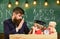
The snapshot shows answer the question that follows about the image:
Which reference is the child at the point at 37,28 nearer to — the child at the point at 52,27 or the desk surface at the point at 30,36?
the desk surface at the point at 30,36

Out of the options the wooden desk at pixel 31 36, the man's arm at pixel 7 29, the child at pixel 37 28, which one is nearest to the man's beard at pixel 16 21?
the man's arm at pixel 7 29

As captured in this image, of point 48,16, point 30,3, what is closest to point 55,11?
point 48,16

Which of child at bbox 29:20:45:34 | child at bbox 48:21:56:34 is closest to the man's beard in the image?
child at bbox 29:20:45:34

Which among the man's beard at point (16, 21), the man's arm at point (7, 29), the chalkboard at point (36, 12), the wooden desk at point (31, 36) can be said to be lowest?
the wooden desk at point (31, 36)

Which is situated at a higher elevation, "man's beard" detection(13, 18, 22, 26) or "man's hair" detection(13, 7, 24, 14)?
"man's hair" detection(13, 7, 24, 14)

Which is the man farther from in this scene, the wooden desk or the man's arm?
the wooden desk

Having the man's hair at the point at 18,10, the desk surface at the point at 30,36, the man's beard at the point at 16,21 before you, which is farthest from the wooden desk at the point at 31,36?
the man's hair at the point at 18,10

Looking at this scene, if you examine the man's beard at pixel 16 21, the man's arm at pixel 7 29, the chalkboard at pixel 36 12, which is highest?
the chalkboard at pixel 36 12

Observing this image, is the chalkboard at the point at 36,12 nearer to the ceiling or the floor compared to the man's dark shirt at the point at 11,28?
nearer to the ceiling

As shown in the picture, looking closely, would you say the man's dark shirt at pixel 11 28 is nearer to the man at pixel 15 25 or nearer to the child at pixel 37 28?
the man at pixel 15 25

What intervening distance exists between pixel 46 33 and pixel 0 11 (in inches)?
67.7

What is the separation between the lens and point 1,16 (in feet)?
31.4

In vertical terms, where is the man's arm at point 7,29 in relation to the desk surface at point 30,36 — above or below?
above

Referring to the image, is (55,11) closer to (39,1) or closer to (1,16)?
(39,1)
